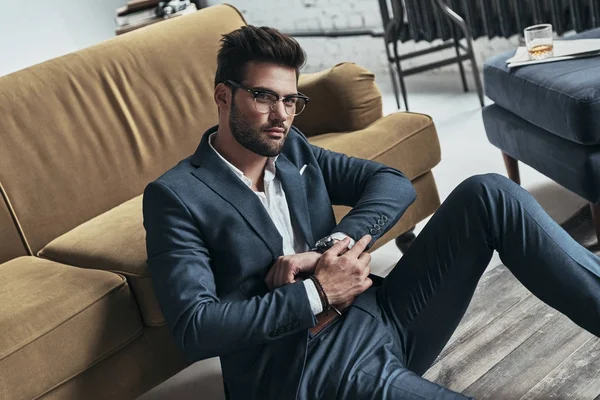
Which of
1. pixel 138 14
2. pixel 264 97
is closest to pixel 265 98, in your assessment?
pixel 264 97

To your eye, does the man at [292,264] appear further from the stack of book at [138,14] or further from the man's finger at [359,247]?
the stack of book at [138,14]

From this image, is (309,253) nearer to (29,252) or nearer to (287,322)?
(287,322)

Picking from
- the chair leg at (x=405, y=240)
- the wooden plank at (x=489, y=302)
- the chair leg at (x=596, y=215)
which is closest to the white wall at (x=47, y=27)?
the chair leg at (x=405, y=240)

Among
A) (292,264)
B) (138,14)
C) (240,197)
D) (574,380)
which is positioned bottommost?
(574,380)

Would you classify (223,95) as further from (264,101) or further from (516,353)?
(516,353)

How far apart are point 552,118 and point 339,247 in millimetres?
1078

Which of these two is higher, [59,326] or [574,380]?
[59,326]

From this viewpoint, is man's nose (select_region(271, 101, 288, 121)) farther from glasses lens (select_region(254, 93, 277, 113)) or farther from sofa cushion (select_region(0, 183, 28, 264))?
sofa cushion (select_region(0, 183, 28, 264))

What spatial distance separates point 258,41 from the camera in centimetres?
170

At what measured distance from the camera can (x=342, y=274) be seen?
5.30 ft

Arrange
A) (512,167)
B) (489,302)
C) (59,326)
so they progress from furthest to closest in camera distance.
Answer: (512,167) < (489,302) < (59,326)

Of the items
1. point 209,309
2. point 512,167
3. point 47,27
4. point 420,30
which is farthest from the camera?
point 47,27

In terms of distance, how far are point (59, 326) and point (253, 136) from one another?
23.5 inches

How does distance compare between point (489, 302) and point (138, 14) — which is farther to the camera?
point (138, 14)
